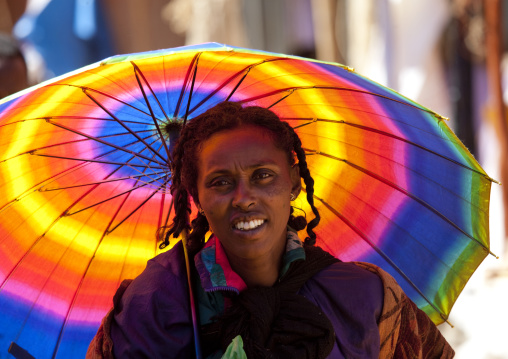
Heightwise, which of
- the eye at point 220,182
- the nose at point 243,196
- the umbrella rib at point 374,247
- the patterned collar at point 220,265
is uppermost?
the eye at point 220,182

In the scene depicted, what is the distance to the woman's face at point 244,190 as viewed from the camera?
80.0 inches

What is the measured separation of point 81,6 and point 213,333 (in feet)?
14.1

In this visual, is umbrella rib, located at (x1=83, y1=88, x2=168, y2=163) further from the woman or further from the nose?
the nose

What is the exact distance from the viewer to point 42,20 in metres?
5.53

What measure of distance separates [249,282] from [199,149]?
46 centimetres

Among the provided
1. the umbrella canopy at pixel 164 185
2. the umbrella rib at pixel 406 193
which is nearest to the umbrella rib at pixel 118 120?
the umbrella canopy at pixel 164 185

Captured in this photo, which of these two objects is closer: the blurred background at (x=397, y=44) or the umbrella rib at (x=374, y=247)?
the umbrella rib at (x=374, y=247)

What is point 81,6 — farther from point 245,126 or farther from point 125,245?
point 245,126

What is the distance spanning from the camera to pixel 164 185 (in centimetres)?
254

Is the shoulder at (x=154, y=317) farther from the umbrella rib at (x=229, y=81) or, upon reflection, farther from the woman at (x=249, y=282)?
the umbrella rib at (x=229, y=81)

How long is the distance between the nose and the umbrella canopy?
15.2 inches

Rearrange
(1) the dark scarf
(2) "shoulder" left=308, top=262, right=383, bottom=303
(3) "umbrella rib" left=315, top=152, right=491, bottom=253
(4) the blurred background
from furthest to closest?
(4) the blurred background, (3) "umbrella rib" left=315, top=152, right=491, bottom=253, (2) "shoulder" left=308, top=262, right=383, bottom=303, (1) the dark scarf

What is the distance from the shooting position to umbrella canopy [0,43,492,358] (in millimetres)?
2217

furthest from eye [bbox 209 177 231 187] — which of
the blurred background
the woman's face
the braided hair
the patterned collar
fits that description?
the blurred background
